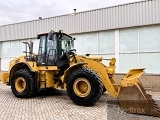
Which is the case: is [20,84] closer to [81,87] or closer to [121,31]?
[81,87]

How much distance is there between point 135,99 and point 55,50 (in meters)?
4.29

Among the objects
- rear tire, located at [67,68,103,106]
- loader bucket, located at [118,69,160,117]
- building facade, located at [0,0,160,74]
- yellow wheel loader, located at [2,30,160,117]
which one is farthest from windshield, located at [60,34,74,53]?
building facade, located at [0,0,160,74]

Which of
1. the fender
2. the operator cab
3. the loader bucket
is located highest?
the operator cab

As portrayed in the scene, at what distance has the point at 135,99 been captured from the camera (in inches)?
288

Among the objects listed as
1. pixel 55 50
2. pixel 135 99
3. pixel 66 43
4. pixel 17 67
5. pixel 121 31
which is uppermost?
pixel 121 31

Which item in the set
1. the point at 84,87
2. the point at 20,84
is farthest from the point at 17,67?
the point at 84,87

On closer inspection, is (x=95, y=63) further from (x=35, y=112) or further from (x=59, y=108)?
(x=35, y=112)

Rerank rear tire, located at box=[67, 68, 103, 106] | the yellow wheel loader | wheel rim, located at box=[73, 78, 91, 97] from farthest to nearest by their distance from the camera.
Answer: wheel rim, located at box=[73, 78, 91, 97]
rear tire, located at box=[67, 68, 103, 106]
the yellow wheel loader

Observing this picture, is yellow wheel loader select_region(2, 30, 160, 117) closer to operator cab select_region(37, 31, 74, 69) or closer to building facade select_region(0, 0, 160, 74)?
operator cab select_region(37, 31, 74, 69)

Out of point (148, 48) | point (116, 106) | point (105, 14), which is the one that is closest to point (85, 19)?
point (105, 14)

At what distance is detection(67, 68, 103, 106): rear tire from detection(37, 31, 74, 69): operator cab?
5.04ft

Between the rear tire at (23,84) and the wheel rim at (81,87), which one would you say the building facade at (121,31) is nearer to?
the rear tire at (23,84)

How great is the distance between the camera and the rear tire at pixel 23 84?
1029cm

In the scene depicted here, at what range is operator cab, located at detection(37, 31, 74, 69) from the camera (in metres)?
10.2
